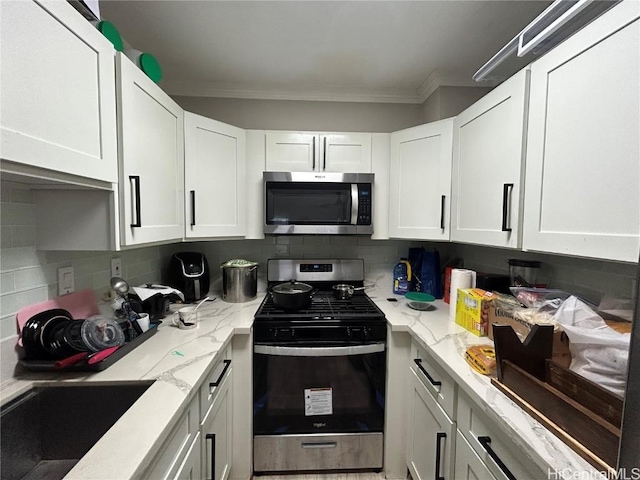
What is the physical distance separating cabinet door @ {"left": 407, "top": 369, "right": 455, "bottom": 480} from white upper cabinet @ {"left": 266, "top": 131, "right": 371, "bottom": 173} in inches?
52.3

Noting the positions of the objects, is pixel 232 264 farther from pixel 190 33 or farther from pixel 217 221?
pixel 190 33

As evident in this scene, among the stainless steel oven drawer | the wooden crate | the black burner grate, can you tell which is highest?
the wooden crate

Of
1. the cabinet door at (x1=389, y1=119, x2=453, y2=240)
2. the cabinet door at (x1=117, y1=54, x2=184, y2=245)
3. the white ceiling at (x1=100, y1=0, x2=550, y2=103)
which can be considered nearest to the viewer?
the cabinet door at (x1=117, y1=54, x2=184, y2=245)

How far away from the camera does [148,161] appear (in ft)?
3.81

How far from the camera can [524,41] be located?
105 cm

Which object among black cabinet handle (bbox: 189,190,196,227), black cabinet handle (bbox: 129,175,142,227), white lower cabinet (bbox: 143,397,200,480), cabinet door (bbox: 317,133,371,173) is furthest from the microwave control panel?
white lower cabinet (bbox: 143,397,200,480)

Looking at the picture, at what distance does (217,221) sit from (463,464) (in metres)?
1.65

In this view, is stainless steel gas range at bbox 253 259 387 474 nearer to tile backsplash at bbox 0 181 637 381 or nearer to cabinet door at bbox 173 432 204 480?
cabinet door at bbox 173 432 204 480

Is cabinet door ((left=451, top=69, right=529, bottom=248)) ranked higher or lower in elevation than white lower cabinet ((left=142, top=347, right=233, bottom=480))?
higher

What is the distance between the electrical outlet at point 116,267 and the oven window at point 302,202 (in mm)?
829

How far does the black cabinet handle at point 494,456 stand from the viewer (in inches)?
29.3

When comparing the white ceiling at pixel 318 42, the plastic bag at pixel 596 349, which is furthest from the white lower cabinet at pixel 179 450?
the white ceiling at pixel 318 42

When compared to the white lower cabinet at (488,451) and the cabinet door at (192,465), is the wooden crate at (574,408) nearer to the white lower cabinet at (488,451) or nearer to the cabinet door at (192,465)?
the white lower cabinet at (488,451)

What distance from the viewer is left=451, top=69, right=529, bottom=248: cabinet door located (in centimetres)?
110
